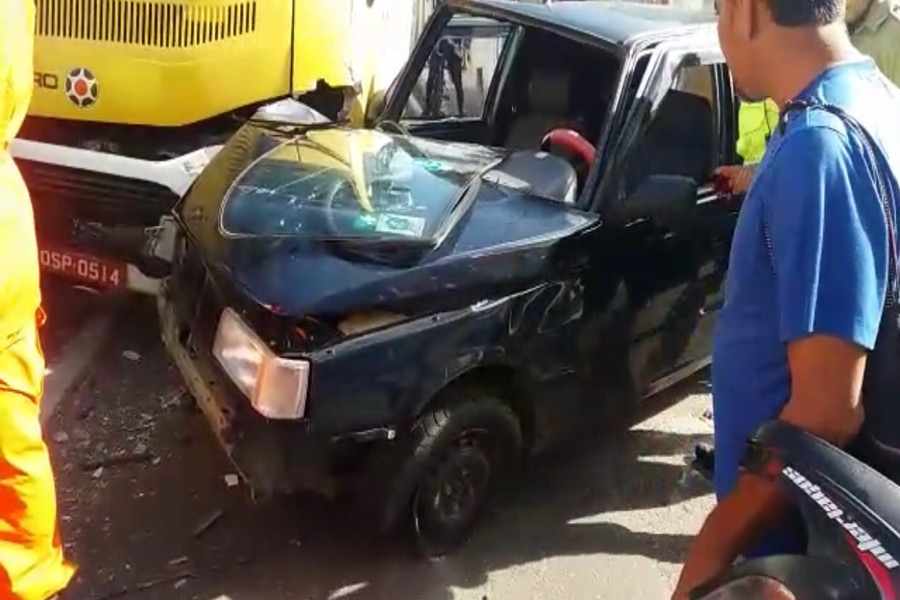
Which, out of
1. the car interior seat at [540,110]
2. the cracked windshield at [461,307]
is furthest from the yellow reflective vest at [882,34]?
the car interior seat at [540,110]

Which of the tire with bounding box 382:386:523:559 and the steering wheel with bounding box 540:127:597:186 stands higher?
the steering wheel with bounding box 540:127:597:186

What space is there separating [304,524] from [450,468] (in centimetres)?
67

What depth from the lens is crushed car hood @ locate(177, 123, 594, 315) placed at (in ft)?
10.5

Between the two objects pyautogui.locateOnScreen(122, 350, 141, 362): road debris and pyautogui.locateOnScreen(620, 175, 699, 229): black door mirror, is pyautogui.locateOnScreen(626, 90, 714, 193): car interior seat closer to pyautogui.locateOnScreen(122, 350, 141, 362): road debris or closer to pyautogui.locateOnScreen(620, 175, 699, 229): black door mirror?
pyautogui.locateOnScreen(620, 175, 699, 229): black door mirror

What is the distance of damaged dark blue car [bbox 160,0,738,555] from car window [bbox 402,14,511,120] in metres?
0.13

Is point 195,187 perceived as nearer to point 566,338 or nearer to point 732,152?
point 566,338

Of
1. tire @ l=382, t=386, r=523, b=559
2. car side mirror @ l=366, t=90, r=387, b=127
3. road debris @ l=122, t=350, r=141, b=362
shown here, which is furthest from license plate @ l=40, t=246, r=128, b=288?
tire @ l=382, t=386, r=523, b=559

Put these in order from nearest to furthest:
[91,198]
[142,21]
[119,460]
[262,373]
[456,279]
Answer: [262,373] → [456,279] → [119,460] → [91,198] → [142,21]

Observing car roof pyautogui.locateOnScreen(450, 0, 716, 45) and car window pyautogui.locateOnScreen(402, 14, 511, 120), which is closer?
car roof pyautogui.locateOnScreen(450, 0, 716, 45)

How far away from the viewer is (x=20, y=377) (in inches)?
93.6

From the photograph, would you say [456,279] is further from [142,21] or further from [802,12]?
[142,21]

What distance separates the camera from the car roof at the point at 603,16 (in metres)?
4.06

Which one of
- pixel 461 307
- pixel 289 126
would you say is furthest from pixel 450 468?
pixel 289 126

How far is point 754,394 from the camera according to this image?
199cm
